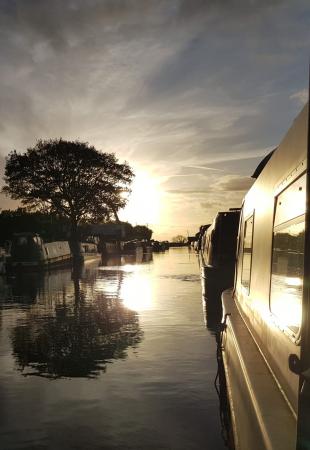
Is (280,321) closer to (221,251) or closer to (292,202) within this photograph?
(292,202)

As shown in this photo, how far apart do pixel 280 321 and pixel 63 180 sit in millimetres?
48773

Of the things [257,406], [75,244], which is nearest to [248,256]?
[257,406]

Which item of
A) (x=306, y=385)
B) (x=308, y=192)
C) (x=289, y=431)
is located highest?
(x=308, y=192)

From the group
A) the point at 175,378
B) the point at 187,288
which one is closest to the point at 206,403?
the point at 175,378

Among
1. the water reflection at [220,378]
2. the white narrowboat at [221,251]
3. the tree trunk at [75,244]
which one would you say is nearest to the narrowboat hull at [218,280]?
the white narrowboat at [221,251]

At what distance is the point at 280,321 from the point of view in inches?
133

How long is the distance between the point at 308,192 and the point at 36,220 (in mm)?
68896

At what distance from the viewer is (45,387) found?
22.7ft

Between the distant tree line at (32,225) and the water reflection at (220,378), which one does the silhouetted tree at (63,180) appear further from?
the water reflection at (220,378)

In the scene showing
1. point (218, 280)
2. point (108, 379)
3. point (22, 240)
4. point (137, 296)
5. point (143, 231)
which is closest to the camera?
point (108, 379)

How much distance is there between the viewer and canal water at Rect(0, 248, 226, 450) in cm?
529

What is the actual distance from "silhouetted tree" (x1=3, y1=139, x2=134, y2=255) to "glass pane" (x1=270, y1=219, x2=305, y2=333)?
153 ft

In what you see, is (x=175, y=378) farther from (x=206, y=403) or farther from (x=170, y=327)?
(x=170, y=327)

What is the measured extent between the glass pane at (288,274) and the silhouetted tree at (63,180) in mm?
46607
